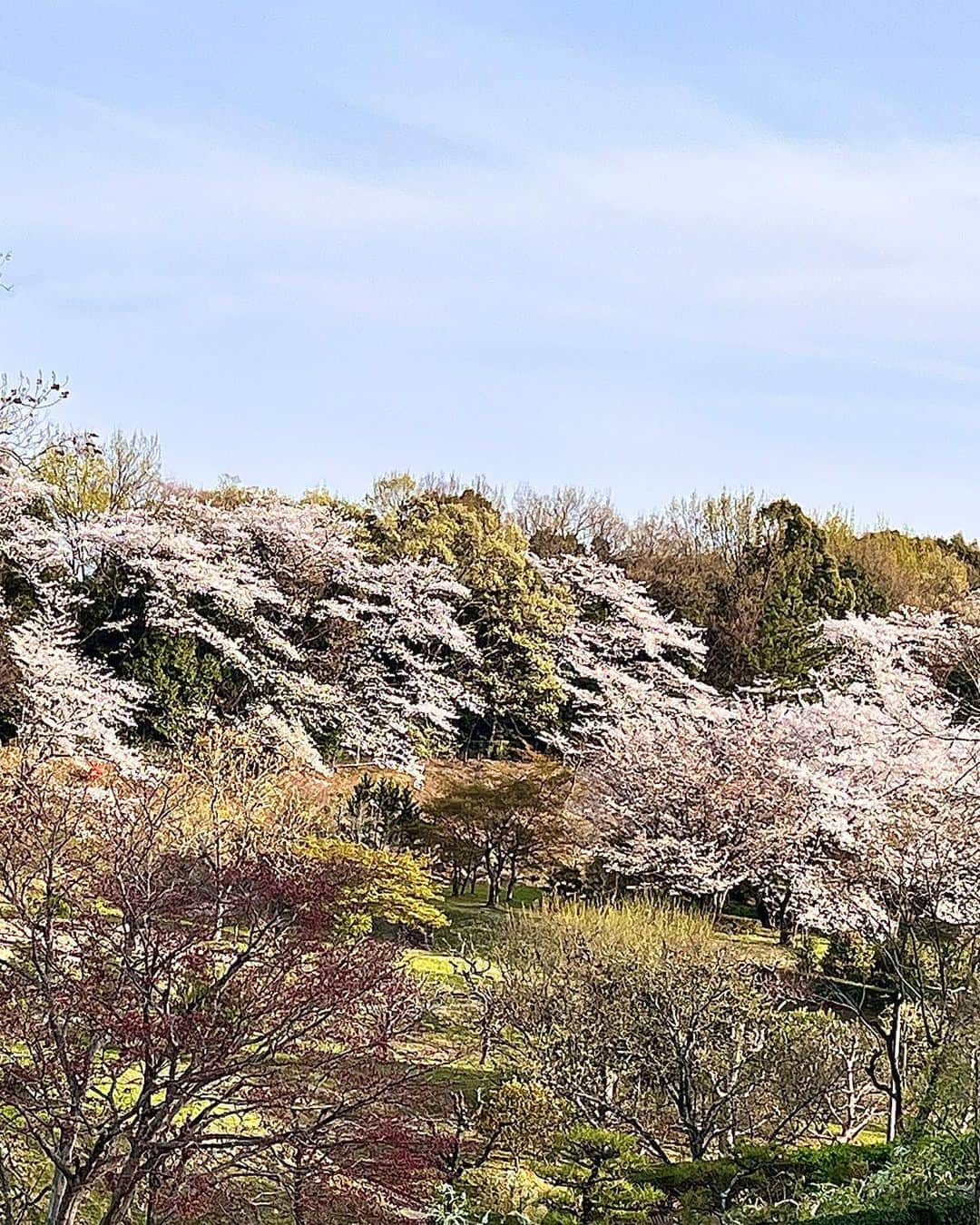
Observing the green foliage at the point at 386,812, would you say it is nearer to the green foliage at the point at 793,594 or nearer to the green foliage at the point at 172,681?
the green foliage at the point at 172,681

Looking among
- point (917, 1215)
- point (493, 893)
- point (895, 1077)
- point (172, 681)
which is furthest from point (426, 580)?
point (917, 1215)

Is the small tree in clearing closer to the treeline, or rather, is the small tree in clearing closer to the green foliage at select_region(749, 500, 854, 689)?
the treeline

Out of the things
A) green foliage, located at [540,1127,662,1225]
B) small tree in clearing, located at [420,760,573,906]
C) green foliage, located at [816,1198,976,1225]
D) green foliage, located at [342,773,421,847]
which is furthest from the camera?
small tree in clearing, located at [420,760,573,906]

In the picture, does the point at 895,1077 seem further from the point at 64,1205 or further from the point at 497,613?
the point at 497,613

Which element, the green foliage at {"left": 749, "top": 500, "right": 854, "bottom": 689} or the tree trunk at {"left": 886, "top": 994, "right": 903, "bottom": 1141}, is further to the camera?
the green foliage at {"left": 749, "top": 500, "right": 854, "bottom": 689}

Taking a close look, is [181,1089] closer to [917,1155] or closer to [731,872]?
[917,1155]

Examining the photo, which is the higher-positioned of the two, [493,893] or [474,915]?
[493,893]

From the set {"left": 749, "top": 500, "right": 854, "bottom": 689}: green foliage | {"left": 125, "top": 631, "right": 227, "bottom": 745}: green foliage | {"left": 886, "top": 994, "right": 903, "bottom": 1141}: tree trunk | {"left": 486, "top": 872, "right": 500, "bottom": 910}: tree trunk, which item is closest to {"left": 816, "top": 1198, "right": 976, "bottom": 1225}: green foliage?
{"left": 886, "top": 994, "right": 903, "bottom": 1141}: tree trunk

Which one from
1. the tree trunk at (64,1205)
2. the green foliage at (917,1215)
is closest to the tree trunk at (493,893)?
the green foliage at (917,1215)

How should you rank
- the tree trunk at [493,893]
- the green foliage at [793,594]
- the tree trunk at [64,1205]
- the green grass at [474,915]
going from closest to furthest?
the tree trunk at [64,1205]
the green grass at [474,915]
the tree trunk at [493,893]
the green foliage at [793,594]

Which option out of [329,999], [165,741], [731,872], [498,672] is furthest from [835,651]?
[329,999]

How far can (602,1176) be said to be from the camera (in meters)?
7.58

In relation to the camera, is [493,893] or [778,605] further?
[778,605]

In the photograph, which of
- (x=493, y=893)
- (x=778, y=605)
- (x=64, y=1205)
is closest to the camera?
(x=64, y=1205)
